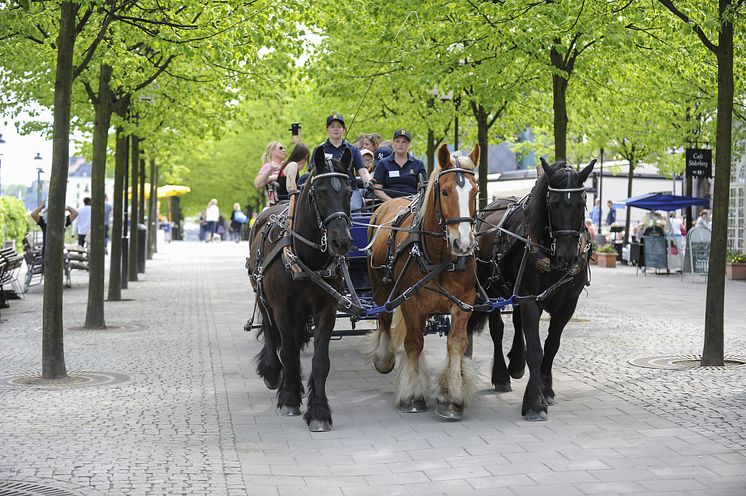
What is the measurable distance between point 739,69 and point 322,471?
11.7 meters

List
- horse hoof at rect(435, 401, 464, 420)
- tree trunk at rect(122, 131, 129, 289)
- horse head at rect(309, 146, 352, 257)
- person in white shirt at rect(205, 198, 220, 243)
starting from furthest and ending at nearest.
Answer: person in white shirt at rect(205, 198, 220, 243)
tree trunk at rect(122, 131, 129, 289)
horse hoof at rect(435, 401, 464, 420)
horse head at rect(309, 146, 352, 257)

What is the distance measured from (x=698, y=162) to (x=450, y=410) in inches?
757

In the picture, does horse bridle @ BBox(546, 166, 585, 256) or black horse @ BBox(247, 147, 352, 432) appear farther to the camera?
horse bridle @ BBox(546, 166, 585, 256)

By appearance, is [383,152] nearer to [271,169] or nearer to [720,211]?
[271,169]

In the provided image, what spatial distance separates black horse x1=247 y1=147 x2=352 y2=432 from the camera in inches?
336

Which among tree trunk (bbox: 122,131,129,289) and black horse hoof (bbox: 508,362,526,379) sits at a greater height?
tree trunk (bbox: 122,131,129,289)

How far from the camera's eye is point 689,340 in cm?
1451

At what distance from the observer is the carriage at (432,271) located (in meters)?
8.65

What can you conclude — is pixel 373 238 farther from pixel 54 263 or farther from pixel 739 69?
pixel 739 69

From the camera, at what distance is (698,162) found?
→ 26281 millimetres

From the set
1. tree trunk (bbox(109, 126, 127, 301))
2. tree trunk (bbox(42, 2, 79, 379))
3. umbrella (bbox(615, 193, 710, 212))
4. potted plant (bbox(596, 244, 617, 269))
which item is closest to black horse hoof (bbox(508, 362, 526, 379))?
tree trunk (bbox(42, 2, 79, 379))

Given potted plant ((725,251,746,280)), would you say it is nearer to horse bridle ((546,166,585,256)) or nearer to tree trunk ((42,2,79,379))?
horse bridle ((546,166,585,256))

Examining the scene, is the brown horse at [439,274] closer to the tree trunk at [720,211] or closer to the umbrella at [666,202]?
the tree trunk at [720,211]

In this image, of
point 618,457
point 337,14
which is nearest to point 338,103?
point 337,14
